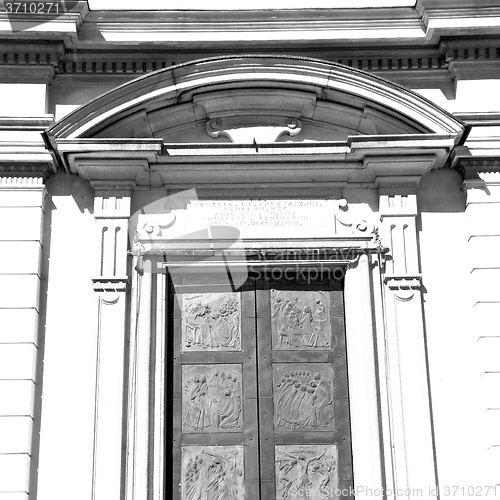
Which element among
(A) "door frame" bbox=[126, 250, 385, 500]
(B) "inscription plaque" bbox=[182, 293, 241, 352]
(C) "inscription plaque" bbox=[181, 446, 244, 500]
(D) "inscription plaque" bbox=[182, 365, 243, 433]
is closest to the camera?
(A) "door frame" bbox=[126, 250, 385, 500]

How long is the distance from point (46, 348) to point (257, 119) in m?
3.58

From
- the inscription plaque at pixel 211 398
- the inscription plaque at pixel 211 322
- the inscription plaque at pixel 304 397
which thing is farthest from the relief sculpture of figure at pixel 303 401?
the inscription plaque at pixel 211 322

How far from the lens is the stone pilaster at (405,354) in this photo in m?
11.3

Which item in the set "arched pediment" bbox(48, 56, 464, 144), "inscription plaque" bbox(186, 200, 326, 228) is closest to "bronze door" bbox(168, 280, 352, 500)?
"inscription plaque" bbox(186, 200, 326, 228)

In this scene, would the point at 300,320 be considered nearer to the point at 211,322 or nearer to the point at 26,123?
the point at 211,322

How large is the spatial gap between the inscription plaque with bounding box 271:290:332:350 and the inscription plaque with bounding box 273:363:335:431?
25 cm

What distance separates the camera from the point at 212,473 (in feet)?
37.9

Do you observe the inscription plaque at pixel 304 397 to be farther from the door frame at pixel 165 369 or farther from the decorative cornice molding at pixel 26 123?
the decorative cornice molding at pixel 26 123

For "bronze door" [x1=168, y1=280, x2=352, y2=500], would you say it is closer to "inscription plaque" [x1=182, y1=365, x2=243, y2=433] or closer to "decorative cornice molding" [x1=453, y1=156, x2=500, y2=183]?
"inscription plaque" [x1=182, y1=365, x2=243, y2=433]

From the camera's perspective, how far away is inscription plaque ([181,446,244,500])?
11.5 meters

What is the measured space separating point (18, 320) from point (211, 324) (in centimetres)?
210

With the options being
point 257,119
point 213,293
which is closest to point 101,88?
point 257,119

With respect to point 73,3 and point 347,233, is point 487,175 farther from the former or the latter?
point 73,3

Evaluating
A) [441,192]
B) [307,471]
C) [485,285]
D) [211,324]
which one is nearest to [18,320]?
[211,324]
